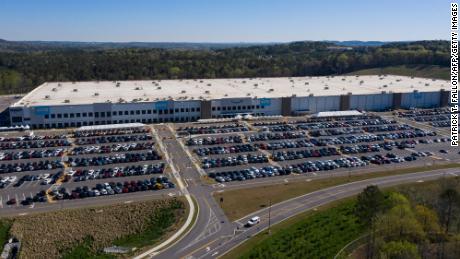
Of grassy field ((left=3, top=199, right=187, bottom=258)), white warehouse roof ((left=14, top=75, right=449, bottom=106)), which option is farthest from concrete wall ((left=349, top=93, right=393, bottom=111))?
grassy field ((left=3, top=199, right=187, bottom=258))

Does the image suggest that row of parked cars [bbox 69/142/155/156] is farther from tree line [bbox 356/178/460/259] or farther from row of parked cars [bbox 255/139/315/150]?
tree line [bbox 356/178/460/259]

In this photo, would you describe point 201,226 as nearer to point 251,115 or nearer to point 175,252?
point 175,252

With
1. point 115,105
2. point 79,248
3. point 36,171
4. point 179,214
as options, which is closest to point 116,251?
point 79,248

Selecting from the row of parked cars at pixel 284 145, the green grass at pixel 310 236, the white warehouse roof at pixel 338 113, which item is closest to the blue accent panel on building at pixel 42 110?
the row of parked cars at pixel 284 145

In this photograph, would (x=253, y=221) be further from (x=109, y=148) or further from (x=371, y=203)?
(x=109, y=148)

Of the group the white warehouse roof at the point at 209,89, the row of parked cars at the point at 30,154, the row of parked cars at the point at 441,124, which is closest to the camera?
the row of parked cars at the point at 30,154

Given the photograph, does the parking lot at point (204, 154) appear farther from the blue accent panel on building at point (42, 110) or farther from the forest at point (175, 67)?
the forest at point (175, 67)
